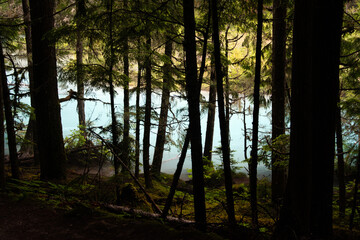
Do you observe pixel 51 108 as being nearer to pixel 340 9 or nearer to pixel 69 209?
pixel 69 209

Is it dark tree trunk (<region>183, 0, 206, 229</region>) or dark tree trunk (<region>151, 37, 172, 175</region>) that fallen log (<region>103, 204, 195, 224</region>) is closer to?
dark tree trunk (<region>183, 0, 206, 229</region>)

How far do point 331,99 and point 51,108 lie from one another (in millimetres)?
6414

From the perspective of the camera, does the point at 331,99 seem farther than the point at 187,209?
No

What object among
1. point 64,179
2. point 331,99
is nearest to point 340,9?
point 331,99

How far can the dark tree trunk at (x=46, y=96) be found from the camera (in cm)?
603

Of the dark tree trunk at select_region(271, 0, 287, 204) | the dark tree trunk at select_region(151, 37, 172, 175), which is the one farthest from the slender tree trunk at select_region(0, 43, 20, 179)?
the dark tree trunk at select_region(271, 0, 287, 204)


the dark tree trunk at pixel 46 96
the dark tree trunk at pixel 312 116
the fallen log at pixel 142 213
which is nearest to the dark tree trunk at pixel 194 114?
the fallen log at pixel 142 213

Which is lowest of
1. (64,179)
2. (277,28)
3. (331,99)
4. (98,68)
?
(64,179)

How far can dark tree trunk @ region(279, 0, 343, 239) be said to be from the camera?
241 cm

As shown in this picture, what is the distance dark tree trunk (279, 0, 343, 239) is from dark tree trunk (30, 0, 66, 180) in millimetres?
5857

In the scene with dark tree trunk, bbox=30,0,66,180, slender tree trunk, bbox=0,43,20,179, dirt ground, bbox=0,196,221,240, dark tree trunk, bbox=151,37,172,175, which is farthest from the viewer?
dark tree trunk, bbox=151,37,172,175

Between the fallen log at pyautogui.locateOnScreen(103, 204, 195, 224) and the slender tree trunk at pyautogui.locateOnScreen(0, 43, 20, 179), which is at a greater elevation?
the slender tree trunk at pyautogui.locateOnScreen(0, 43, 20, 179)

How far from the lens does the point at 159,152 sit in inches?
421

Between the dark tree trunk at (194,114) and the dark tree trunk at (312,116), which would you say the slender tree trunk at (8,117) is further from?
the dark tree trunk at (312,116)
